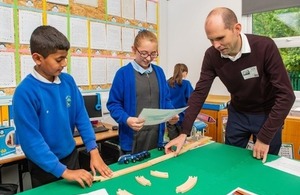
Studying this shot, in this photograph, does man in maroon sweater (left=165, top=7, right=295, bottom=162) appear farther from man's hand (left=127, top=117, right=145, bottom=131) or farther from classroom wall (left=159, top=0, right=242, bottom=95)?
classroom wall (left=159, top=0, right=242, bottom=95)

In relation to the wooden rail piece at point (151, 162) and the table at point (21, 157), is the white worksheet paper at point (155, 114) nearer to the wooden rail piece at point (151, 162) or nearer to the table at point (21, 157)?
the wooden rail piece at point (151, 162)

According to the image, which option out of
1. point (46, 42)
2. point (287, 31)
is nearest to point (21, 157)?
point (46, 42)

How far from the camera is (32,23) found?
8.07 feet

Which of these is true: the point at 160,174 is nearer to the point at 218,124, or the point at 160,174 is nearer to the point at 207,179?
the point at 207,179

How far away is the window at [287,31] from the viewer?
2.87 metres

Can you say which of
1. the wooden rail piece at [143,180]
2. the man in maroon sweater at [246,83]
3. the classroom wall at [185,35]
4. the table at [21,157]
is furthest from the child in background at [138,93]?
the classroom wall at [185,35]

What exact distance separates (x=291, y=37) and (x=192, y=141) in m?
2.14

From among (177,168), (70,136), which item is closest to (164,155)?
(177,168)

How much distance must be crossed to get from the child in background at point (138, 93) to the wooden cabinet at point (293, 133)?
1.39 meters

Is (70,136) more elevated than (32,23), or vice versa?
(32,23)

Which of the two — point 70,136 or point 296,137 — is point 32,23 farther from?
point 296,137

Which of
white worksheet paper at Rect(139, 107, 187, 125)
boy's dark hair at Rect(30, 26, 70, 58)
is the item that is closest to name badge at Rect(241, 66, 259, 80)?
white worksheet paper at Rect(139, 107, 187, 125)

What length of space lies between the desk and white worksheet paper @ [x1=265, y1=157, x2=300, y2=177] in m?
0.04

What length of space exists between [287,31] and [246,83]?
6.33 feet
